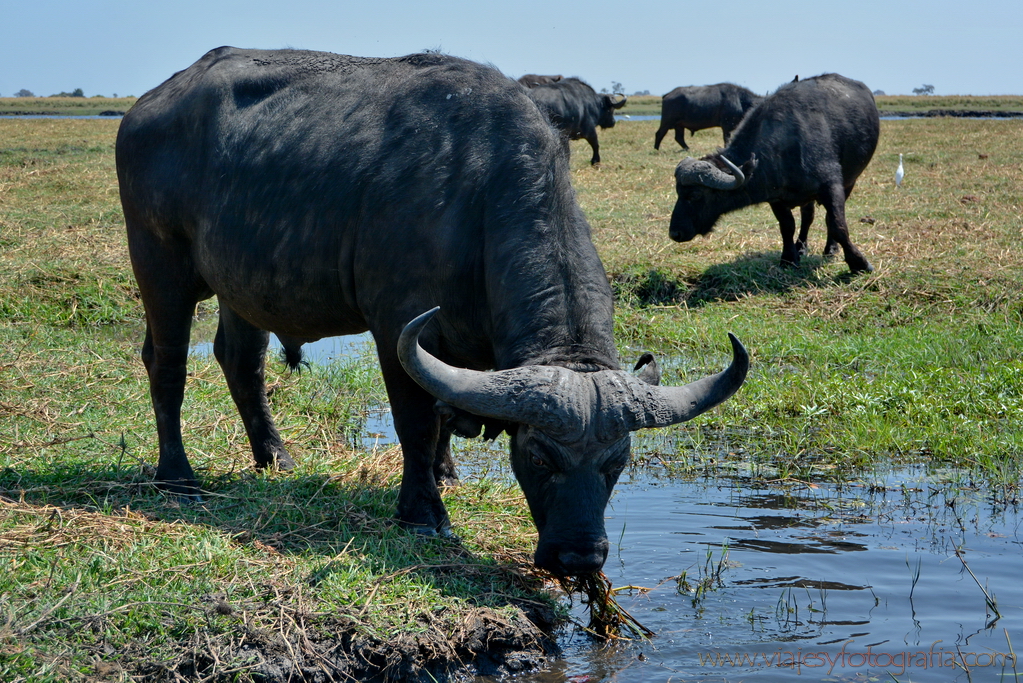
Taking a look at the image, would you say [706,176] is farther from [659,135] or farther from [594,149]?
[659,135]

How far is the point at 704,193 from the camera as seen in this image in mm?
10031

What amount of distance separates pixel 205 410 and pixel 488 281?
10.1ft

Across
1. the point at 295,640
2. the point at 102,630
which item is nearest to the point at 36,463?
the point at 102,630

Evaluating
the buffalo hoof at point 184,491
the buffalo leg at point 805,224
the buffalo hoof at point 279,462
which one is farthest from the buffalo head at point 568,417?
the buffalo leg at point 805,224

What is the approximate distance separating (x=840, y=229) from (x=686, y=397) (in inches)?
259

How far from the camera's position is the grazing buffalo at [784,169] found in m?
9.79

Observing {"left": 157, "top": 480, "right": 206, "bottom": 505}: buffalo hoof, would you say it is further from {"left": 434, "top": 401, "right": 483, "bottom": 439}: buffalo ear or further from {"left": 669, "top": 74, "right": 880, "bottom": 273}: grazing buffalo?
{"left": 669, "top": 74, "right": 880, "bottom": 273}: grazing buffalo

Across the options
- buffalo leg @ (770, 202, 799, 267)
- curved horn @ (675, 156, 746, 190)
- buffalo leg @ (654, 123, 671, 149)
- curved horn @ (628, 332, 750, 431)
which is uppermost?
buffalo leg @ (654, 123, 671, 149)

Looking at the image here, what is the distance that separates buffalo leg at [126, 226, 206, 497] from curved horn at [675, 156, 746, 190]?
5.90 metres

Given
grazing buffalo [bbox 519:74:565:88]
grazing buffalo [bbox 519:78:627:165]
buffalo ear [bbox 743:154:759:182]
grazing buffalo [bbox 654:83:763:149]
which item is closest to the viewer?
buffalo ear [bbox 743:154:759:182]

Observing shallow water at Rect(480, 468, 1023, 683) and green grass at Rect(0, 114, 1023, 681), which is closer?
green grass at Rect(0, 114, 1023, 681)

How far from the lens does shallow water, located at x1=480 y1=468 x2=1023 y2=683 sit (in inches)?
146

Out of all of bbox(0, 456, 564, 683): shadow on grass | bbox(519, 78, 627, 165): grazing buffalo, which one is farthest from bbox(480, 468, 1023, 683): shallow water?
bbox(519, 78, 627, 165): grazing buffalo

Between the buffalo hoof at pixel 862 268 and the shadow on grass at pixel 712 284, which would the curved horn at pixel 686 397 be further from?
the buffalo hoof at pixel 862 268
